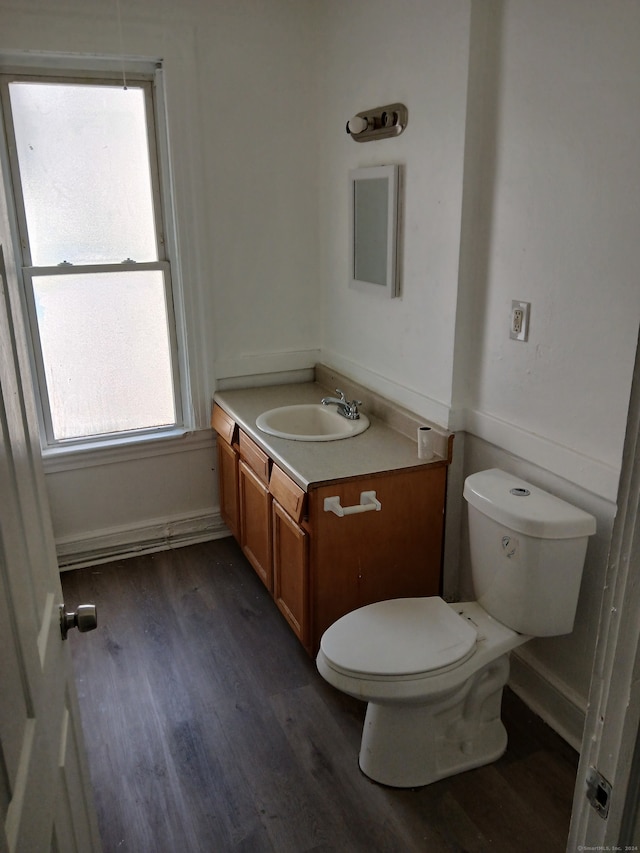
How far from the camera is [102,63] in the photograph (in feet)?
8.93

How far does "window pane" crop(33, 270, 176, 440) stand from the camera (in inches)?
115

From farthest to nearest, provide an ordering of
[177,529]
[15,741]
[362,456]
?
[177,529] → [362,456] → [15,741]

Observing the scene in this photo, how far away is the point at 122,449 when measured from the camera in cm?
310

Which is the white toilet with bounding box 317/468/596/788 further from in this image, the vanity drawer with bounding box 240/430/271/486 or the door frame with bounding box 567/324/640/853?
the door frame with bounding box 567/324/640/853

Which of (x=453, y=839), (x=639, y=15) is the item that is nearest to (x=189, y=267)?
(x=639, y=15)

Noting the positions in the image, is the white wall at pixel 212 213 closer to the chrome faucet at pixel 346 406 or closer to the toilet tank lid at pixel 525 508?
the chrome faucet at pixel 346 406

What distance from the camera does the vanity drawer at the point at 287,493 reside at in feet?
7.30

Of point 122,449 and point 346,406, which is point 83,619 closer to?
point 346,406

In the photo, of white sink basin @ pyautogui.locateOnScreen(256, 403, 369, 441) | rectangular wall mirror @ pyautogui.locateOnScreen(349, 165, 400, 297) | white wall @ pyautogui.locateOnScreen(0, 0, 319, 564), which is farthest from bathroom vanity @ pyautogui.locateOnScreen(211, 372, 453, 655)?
white wall @ pyautogui.locateOnScreen(0, 0, 319, 564)

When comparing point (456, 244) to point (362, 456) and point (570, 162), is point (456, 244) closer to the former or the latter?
point (570, 162)

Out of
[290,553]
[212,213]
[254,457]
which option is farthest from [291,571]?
[212,213]

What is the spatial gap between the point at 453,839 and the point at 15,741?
1440mm

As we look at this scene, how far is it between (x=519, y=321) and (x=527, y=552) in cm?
70

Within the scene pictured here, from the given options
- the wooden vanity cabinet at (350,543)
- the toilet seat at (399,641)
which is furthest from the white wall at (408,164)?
the toilet seat at (399,641)
